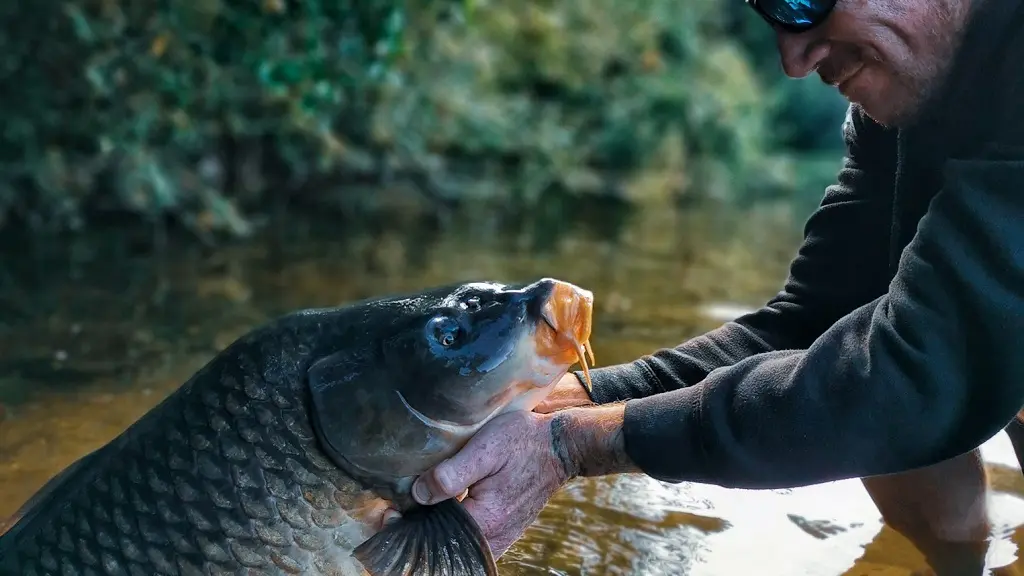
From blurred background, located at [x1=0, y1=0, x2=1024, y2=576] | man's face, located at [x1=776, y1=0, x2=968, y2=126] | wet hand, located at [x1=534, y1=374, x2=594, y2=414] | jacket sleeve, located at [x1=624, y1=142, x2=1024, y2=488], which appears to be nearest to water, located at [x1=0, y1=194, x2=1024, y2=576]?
blurred background, located at [x1=0, y1=0, x2=1024, y2=576]

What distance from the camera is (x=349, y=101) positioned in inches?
409

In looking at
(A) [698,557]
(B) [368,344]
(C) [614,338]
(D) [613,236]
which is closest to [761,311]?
(A) [698,557]

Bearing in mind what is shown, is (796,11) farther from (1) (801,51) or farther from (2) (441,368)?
(2) (441,368)

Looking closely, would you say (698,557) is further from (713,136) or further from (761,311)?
(713,136)

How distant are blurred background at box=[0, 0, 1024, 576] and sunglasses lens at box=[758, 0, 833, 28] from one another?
1.39 m

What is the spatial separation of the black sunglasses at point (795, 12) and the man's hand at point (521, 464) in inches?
34.6

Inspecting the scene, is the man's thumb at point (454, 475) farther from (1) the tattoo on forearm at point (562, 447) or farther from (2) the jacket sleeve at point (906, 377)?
(2) the jacket sleeve at point (906, 377)

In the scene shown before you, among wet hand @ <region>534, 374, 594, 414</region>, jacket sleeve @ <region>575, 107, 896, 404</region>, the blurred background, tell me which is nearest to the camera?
wet hand @ <region>534, 374, 594, 414</region>

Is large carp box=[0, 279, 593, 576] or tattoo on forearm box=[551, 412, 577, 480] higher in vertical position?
large carp box=[0, 279, 593, 576]

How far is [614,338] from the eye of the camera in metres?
5.09

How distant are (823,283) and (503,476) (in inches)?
43.2

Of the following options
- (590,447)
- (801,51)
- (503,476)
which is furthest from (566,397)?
(801,51)

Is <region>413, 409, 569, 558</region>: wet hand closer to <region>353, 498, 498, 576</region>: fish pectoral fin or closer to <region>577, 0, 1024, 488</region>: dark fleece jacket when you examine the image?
<region>353, 498, 498, 576</region>: fish pectoral fin

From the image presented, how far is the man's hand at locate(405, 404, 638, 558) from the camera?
205cm
